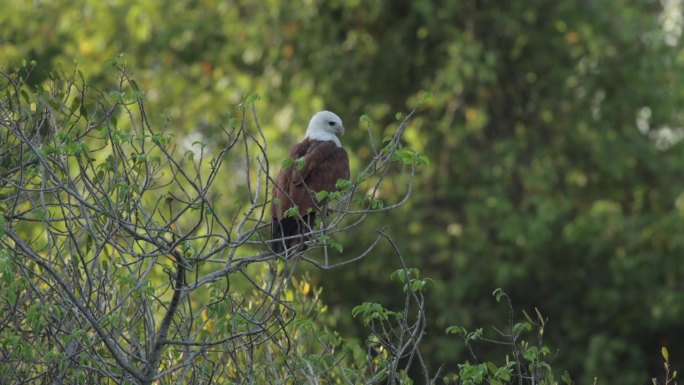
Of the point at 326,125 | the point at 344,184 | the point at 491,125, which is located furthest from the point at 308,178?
the point at 491,125

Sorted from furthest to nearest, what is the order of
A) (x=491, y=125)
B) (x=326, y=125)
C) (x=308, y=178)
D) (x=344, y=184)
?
(x=491, y=125)
(x=326, y=125)
(x=308, y=178)
(x=344, y=184)

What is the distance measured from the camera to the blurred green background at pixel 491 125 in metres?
12.0

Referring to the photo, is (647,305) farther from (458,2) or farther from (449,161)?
(458,2)

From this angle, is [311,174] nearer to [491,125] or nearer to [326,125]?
[326,125]

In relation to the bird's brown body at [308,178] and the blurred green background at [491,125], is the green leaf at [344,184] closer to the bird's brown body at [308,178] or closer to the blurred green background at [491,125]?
the bird's brown body at [308,178]

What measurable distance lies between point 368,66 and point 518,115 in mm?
1688

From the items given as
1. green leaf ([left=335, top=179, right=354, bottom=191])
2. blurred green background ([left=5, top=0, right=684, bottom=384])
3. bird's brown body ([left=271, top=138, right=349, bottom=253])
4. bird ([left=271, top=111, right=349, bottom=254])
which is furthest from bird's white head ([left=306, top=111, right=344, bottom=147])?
blurred green background ([left=5, top=0, right=684, bottom=384])

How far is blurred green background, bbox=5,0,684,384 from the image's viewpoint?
11992mm

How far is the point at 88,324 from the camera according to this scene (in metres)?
4.71

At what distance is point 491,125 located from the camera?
42.3 feet

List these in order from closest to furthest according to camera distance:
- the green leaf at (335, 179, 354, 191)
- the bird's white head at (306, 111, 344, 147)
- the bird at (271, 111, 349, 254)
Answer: the green leaf at (335, 179, 354, 191), the bird at (271, 111, 349, 254), the bird's white head at (306, 111, 344, 147)

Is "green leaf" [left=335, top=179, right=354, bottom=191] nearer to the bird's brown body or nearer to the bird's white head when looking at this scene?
the bird's brown body

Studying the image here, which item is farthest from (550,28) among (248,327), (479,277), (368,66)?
(248,327)

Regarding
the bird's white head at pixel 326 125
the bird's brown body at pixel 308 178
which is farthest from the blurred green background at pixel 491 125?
the bird's brown body at pixel 308 178
